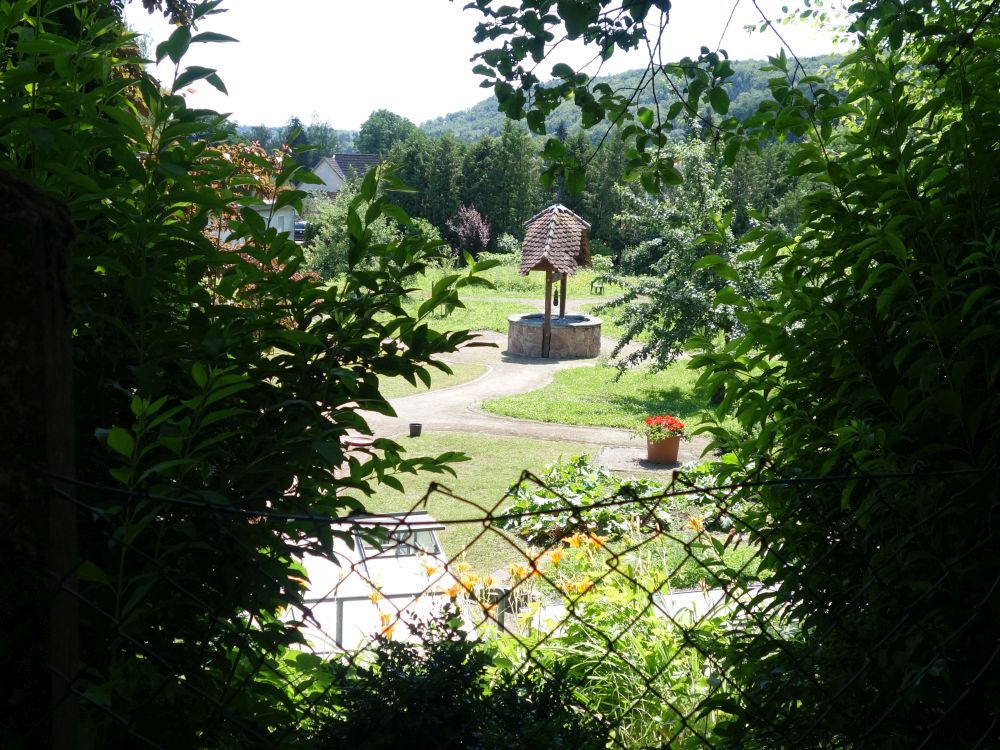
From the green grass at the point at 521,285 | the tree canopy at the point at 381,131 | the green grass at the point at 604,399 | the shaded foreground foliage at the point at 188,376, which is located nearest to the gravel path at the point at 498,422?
the green grass at the point at 604,399

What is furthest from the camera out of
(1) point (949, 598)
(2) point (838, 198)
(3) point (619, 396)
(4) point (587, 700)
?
(3) point (619, 396)

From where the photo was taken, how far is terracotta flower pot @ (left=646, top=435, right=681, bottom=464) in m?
11.7

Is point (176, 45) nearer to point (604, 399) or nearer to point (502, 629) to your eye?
point (502, 629)

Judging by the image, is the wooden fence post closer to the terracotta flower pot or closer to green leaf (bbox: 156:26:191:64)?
green leaf (bbox: 156:26:191:64)

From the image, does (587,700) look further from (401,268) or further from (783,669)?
(401,268)

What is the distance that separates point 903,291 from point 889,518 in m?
0.56

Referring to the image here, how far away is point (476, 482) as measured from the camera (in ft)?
34.6

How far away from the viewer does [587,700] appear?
141 inches

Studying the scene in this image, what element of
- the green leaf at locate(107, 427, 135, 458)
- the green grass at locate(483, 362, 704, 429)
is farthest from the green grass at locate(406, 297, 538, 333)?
the green leaf at locate(107, 427, 135, 458)

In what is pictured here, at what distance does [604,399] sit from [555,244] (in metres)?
5.42

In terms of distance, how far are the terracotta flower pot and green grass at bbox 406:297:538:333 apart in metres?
9.96

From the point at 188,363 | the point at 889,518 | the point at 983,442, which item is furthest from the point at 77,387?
the point at 983,442

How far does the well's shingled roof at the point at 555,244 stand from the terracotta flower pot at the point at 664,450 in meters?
8.57

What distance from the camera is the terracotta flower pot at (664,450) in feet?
38.2
